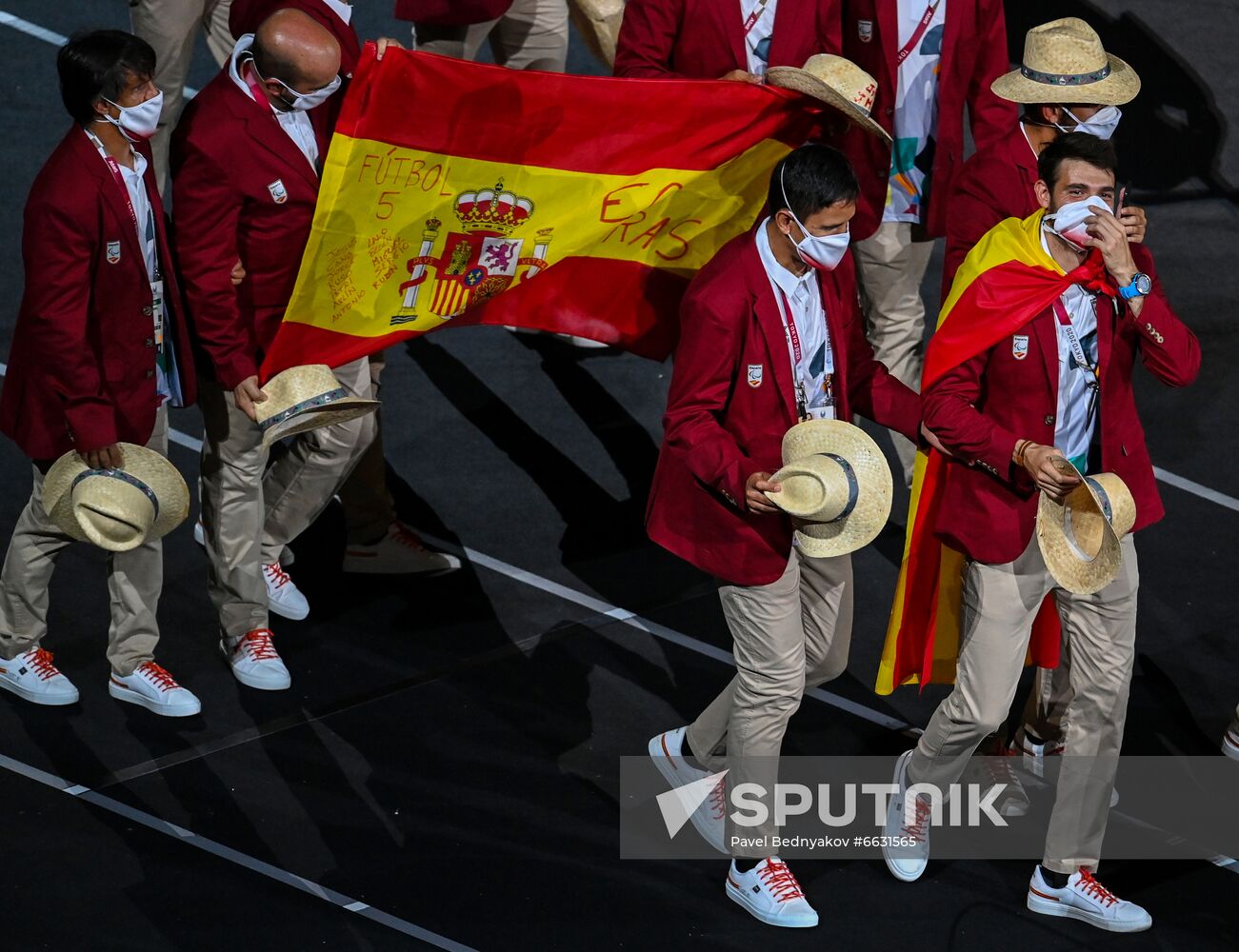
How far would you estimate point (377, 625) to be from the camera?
23.6 ft

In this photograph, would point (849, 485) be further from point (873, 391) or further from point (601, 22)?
Answer: point (601, 22)

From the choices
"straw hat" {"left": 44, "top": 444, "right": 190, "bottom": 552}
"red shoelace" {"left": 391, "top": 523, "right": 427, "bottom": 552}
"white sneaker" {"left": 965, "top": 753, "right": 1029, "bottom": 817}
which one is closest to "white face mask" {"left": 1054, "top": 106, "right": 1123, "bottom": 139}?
"white sneaker" {"left": 965, "top": 753, "right": 1029, "bottom": 817}

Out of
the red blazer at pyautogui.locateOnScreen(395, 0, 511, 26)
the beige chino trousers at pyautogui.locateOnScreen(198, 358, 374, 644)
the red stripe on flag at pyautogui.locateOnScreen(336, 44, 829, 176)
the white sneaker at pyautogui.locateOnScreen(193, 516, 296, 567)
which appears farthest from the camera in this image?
the red blazer at pyautogui.locateOnScreen(395, 0, 511, 26)

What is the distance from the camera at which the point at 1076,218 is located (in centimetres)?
543

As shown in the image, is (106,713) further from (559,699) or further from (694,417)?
(694,417)

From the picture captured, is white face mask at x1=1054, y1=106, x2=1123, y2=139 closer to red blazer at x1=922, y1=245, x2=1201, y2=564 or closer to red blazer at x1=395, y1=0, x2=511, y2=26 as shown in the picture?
red blazer at x1=922, y1=245, x2=1201, y2=564

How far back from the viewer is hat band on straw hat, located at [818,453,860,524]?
529 cm

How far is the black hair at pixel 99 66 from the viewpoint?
5.83 m

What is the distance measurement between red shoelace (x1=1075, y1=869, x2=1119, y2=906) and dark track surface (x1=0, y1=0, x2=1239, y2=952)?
0.37 ft

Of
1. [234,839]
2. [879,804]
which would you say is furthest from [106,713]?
[879,804]

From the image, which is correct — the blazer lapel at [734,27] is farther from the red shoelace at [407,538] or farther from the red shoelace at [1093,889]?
the red shoelace at [1093,889]

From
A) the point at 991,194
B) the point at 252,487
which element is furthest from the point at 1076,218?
the point at 252,487

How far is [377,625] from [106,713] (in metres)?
1.03

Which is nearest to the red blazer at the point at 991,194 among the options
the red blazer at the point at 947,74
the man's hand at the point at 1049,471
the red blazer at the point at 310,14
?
the red blazer at the point at 947,74
